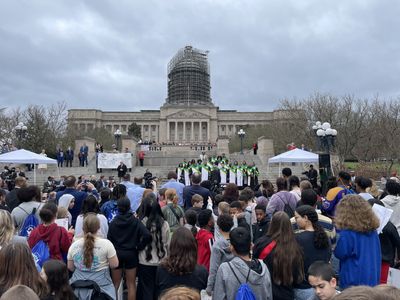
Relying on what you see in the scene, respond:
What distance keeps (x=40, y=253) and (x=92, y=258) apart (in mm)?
754

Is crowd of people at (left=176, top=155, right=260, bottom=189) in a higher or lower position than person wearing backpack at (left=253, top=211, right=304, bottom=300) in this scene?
higher

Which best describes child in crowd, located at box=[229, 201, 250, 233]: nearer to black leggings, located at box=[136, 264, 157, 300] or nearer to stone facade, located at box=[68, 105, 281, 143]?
black leggings, located at box=[136, 264, 157, 300]

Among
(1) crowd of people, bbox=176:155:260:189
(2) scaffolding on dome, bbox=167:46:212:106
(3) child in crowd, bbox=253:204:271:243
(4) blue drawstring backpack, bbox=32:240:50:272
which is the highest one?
(2) scaffolding on dome, bbox=167:46:212:106

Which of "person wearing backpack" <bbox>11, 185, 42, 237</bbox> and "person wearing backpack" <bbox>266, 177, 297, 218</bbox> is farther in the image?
"person wearing backpack" <bbox>266, 177, 297, 218</bbox>

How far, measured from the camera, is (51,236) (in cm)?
535

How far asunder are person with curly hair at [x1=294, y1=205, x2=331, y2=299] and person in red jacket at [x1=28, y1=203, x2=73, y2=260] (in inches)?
126

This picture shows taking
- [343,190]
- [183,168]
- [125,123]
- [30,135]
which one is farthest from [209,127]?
[343,190]

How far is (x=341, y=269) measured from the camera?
4.74 m

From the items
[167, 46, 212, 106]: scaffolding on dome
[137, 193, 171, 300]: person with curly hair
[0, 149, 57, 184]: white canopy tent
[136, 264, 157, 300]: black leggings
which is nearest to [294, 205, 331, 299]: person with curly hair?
[137, 193, 171, 300]: person with curly hair

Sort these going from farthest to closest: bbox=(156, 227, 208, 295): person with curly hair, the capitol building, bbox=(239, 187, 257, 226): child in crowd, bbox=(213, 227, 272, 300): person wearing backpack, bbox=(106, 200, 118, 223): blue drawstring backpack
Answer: the capitol building → bbox=(106, 200, 118, 223): blue drawstring backpack → bbox=(239, 187, 257, 226): child in crowd → bbox=(156, 227, 208, 295): person with curly hair → bbox=(213, 227, 272, 300): person wearing backpack

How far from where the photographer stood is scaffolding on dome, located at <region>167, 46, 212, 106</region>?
361 ft

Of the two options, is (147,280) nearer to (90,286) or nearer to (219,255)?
(90,286)

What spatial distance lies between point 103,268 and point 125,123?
383 feet

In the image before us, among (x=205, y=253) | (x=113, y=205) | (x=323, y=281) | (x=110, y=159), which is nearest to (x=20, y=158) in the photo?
(x=113, y=205)
